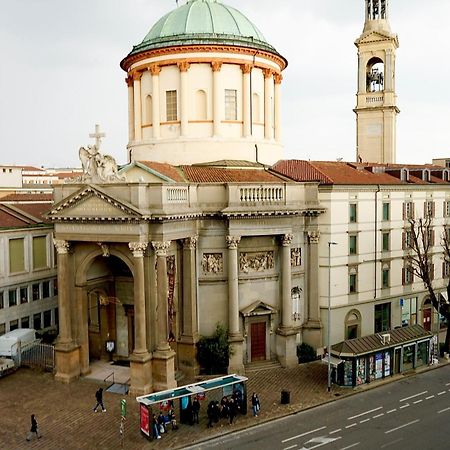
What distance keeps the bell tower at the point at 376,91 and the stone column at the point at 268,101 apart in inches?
774

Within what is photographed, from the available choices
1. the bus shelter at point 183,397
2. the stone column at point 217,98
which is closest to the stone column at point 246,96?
the stone column at point 217,98

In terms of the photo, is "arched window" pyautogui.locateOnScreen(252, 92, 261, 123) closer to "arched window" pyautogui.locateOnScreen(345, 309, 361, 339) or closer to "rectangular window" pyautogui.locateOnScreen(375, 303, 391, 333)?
"arched window" pyautogui.locateOnScreen(345, 309, 361, 339)

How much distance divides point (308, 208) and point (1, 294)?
23.2 m

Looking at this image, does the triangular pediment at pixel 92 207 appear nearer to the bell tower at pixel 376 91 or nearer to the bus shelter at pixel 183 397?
the bus shelter at pixel 183 397

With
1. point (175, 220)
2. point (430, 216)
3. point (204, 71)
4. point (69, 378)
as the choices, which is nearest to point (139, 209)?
point (175, 220)

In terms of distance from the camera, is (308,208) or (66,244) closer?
(66,244)

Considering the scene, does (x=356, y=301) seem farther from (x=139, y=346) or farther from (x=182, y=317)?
Answer: (x=139, y=346)

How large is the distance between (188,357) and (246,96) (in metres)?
19.5

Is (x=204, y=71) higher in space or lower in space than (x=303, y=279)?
higher

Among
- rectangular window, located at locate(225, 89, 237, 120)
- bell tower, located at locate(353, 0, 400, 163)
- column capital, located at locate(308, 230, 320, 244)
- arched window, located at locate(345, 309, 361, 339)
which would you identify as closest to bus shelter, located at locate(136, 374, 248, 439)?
column capital, located at locate(308, 230, 320, 244)

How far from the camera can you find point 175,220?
33.7 metres

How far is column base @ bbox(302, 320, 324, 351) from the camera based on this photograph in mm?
39844

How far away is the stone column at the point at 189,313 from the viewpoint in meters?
36.0

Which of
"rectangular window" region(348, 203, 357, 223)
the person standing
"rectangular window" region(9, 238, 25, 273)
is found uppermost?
"rectangular window" region(348, 203, 357, 223)
